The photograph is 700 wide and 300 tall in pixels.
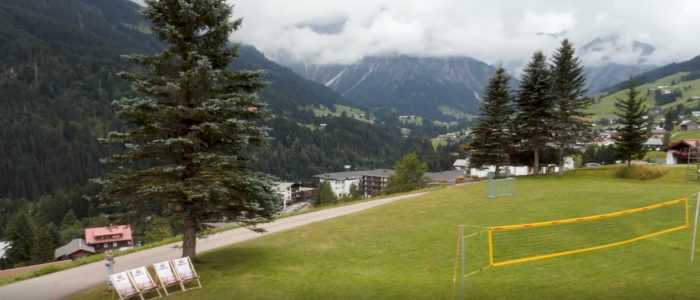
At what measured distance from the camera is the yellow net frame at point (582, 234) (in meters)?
15.8

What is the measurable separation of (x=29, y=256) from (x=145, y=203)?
249ft

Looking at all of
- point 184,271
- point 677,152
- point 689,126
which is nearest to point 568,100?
point 677,152

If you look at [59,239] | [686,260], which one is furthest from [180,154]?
[59,239]

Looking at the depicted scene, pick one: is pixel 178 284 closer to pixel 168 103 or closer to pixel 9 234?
pixel 168 103

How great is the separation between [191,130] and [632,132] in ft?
130

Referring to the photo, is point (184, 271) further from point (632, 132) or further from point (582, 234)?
point (632, 132)

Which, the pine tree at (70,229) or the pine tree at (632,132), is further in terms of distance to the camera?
the pine tree at (70,229)

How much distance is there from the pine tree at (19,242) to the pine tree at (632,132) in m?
85.1

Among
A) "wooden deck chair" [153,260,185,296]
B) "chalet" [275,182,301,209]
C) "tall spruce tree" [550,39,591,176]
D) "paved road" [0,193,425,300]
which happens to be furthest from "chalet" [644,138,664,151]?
"wooden deck chair" [153,260,185,296]

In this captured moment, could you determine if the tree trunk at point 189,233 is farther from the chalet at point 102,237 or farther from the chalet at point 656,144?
the chalet at point 656,144

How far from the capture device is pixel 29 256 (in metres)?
75.1

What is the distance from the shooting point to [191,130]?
16.4m

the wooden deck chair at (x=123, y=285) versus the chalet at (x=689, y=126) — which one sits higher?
the chalet at (x=689, y=126)

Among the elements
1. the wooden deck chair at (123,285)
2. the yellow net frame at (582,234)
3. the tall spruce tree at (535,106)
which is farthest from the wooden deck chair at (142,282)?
the tall spruce tree at (535,106)
